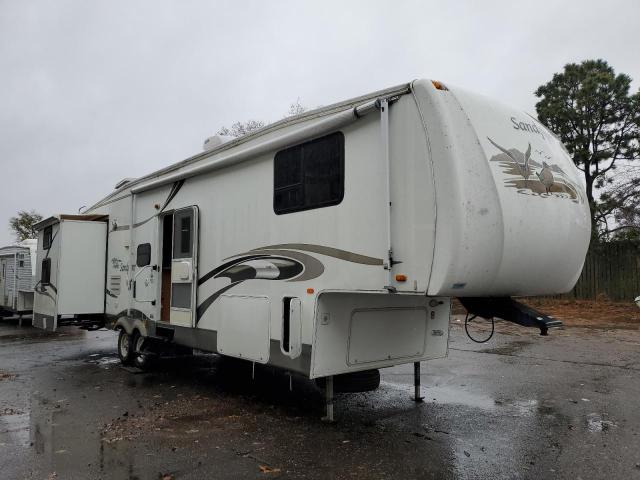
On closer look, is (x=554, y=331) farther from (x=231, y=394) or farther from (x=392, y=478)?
(x=392, y=478)

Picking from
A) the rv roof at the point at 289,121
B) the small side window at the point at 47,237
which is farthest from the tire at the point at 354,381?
the small side window at the point at 47,237

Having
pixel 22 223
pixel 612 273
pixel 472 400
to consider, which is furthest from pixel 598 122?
pixel 22 223

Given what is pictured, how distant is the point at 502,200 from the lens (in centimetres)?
420

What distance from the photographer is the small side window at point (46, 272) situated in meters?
9.45

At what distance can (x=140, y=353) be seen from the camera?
8.30m

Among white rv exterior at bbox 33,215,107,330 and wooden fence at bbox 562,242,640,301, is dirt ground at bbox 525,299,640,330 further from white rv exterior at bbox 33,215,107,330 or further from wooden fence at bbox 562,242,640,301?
white rv exterior at bbox 33,215,107,330

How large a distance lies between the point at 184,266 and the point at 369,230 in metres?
3.37

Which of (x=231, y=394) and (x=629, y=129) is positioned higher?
(x=629, y=129)

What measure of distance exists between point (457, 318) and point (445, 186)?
12.4 meters

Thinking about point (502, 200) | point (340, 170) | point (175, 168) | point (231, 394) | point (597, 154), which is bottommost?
point (231, 394)

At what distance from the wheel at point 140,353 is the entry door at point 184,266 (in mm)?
1238

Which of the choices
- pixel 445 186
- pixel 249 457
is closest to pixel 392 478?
pixel 249 457

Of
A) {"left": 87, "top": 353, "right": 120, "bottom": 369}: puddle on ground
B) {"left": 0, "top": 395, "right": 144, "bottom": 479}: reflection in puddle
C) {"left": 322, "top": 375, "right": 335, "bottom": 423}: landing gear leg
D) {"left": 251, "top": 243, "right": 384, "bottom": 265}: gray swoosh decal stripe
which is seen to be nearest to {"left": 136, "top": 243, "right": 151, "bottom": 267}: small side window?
{"left": 87, "top": 353, "right": 120, "bottom": 369}: puddle on ground

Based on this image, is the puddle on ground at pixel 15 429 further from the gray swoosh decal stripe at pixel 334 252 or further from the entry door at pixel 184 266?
the gray swoosh decal stripe at pixel 334 252
